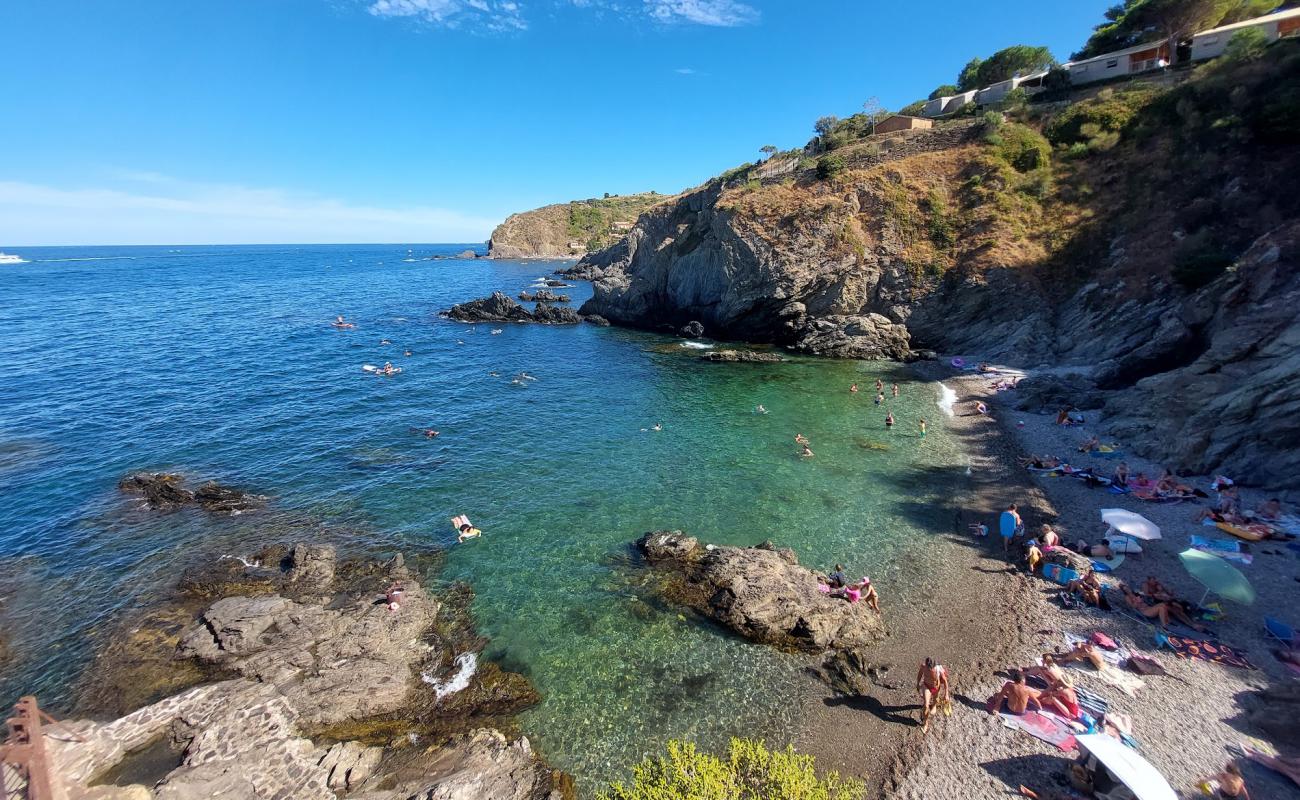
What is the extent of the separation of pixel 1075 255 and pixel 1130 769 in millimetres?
43445

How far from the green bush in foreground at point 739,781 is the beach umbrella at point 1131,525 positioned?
13452 millimetres

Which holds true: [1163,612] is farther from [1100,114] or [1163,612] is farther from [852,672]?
[1100,114]

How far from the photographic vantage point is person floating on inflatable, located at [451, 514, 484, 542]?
797 inches

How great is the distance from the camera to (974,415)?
31.1 m

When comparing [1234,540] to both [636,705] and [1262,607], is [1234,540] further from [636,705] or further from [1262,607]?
[636,705]

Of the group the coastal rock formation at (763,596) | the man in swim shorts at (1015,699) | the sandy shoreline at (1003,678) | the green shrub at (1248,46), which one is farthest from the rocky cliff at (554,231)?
the man in swim shorts at (1015,699)

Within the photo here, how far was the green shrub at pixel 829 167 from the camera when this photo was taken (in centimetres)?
5234

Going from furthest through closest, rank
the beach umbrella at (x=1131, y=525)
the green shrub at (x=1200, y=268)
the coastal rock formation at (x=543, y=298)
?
the coastal rock formation at (x=543, y=298)
the green shrub at (x=1200, y=268)
the beach umbrella at (x=1131, y=525)

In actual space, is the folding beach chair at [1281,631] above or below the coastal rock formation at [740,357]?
above

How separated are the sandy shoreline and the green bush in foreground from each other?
2224 millimetres

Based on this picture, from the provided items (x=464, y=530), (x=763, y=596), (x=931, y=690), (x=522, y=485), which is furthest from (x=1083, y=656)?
(x=522, y=485)

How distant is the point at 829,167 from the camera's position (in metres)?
52.4

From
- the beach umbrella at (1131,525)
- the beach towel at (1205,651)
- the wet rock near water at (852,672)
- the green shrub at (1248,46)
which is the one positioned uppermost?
the green shrub at (1248,46)

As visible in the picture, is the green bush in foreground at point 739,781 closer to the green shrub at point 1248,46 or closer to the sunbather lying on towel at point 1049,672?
the sunbather lying on towel at point 1049,672
